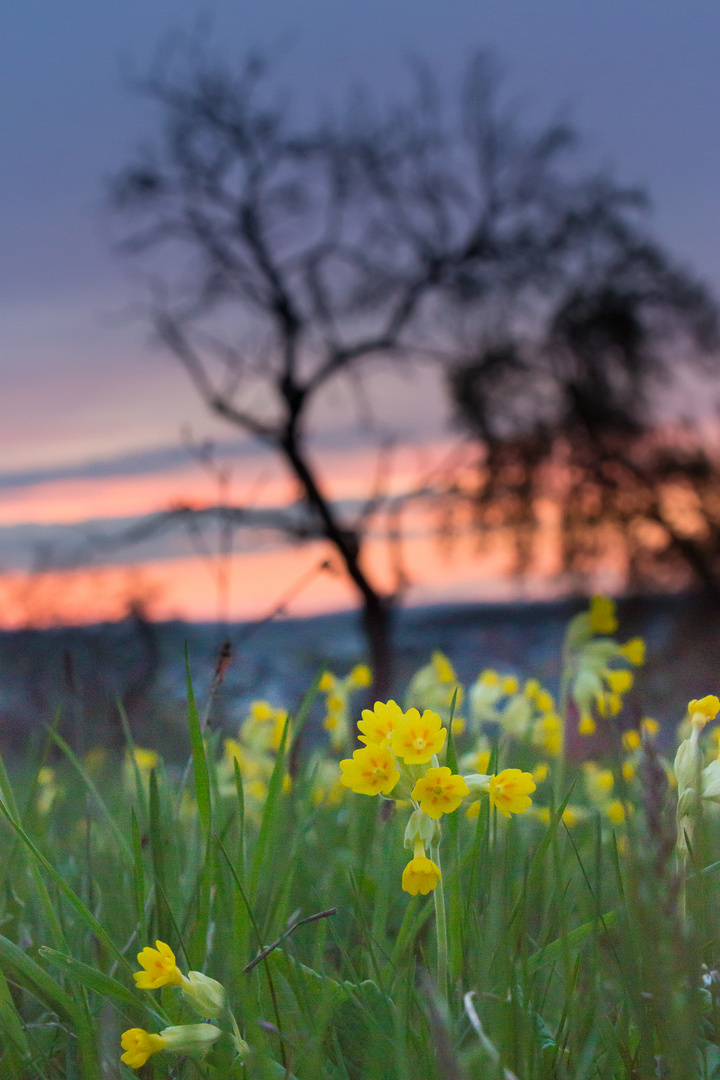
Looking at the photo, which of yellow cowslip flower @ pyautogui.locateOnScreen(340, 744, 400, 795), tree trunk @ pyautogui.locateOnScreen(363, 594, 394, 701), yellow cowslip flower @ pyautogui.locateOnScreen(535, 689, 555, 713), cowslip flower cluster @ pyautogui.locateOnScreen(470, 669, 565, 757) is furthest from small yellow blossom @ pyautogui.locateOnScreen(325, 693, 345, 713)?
tree trunk @ pyautogui.locateOnScreen(363, 594, 394, 701)

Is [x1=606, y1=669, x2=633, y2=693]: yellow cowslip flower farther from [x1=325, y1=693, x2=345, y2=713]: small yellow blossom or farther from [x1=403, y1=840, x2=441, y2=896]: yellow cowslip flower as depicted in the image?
[x1=403, y1=840, x2=441, y2=896]: yellow cowslip flower

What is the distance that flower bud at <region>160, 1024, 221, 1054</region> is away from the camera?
91 cm

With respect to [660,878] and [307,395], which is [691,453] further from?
[660,878]

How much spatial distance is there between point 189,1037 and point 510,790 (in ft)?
1.36

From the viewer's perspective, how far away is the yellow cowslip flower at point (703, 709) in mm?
1100

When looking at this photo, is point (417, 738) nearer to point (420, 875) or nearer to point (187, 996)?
point (420, 875)

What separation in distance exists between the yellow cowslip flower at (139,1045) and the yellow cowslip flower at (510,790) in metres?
0.42

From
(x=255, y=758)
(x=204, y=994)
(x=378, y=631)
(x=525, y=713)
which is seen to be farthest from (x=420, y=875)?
(x=378, y=631)

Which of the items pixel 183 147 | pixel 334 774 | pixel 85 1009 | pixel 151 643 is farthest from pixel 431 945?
pixel 183 147

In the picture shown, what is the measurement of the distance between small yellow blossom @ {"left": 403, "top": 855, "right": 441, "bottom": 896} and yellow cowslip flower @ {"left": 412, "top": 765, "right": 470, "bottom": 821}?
0.16 ft

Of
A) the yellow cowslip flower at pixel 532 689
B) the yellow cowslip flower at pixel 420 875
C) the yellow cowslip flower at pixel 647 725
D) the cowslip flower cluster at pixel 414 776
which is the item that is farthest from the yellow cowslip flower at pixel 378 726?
the yellow cowslip flower at pixel 532 689

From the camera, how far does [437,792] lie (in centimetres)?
95

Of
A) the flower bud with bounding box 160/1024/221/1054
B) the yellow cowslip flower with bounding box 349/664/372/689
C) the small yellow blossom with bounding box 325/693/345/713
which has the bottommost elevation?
the flower bud with bounding box 160/1024/221/1054

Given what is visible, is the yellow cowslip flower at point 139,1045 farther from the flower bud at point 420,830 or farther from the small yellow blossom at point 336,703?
the small yellow blossom at point 336,703
